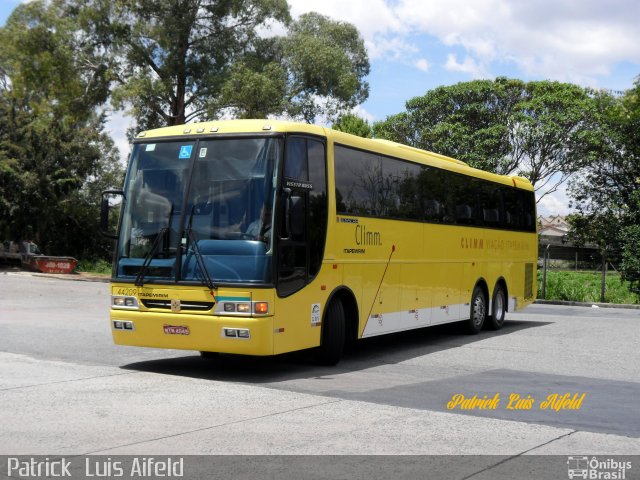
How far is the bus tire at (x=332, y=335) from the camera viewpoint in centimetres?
1176

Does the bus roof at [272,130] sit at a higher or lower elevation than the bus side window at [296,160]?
higher

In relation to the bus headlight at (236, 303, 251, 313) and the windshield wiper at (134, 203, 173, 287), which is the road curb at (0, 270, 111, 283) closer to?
the windshield wiper at (134, 203, 173, 287)

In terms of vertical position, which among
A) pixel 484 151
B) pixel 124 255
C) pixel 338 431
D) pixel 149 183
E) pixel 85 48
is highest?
pixel 85 48

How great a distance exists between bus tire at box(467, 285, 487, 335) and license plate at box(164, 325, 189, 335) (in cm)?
802

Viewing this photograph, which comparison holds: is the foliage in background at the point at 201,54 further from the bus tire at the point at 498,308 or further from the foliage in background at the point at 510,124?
the bus tire at the point at 498,308

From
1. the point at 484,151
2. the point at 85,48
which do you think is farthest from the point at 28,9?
the point at 484,151

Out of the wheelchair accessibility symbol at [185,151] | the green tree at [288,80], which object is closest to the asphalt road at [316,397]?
the wheelchair accessibility symbol at [185,151]

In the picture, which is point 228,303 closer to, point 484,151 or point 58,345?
point 58,345

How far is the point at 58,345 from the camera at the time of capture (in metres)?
13.8

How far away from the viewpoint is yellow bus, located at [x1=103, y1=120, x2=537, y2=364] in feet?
34.5

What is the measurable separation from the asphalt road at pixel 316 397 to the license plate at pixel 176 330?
0.56m

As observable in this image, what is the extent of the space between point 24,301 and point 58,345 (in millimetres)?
10600

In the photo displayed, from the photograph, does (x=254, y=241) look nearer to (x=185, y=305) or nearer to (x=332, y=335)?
(x=185, y=305)

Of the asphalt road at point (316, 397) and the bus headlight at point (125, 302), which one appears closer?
the asphalt road at point (316, 397)
